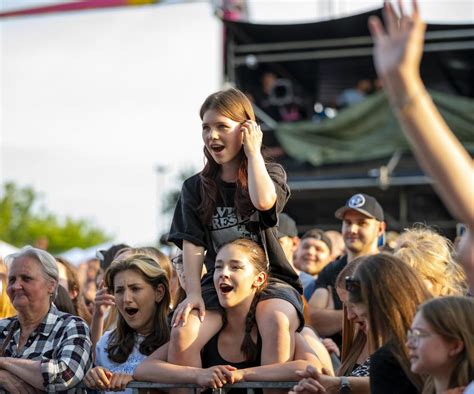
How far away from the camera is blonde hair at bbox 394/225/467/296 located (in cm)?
537

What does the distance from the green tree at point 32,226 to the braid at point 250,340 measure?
50.7 metres

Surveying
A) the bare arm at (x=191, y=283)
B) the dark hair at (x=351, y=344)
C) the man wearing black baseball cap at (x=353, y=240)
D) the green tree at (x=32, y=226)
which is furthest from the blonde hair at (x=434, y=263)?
the green tree at (x=32, y=226)

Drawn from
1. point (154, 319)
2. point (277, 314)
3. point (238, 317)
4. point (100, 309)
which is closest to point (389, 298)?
point (277, 314)

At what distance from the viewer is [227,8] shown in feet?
56.0

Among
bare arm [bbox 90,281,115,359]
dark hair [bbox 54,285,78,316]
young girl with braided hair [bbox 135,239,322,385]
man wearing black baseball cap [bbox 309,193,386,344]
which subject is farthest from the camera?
man wearing black baseball cap [bbox 309,193,386,344]

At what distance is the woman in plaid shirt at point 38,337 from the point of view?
545 centimetres

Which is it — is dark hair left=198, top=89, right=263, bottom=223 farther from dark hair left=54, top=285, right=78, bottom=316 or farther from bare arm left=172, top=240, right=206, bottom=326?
dark hair left=54, top=285, right=78, bottom=316

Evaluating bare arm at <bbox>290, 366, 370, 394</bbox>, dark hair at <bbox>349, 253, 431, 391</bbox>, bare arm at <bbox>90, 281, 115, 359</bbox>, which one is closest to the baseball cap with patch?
bare arm at <bbox>90, 281, 115, 359</bbox>

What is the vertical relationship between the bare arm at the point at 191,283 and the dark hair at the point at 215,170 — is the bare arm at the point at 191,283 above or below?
below

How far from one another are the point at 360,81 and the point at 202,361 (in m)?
12.3

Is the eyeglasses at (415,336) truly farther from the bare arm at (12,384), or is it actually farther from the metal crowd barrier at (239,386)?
the bare arm at (12,384)

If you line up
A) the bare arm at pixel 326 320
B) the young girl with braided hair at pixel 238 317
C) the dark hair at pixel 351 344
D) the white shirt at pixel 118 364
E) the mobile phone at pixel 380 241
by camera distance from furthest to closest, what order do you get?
1. the mobile phone at pixel 380 241
2. the bare arm at pixel 326 320
3. the white shirt at pixel 118 364
4. the dark hair at pixel 351 344
5. the young girl with braided hair at pixel 238 317

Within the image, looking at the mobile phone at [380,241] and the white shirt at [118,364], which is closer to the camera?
the white shirt at [118,364]

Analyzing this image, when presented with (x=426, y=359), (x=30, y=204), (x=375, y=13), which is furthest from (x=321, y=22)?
(x=30, y=204)
